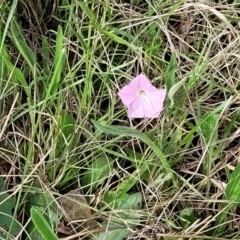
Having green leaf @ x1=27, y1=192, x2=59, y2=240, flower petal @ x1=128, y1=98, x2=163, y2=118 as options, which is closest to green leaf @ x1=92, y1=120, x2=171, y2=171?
flower petal @ x1=128, y1=98, x2=163, y2=118

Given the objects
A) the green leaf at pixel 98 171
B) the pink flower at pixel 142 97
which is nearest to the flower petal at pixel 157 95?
the pink flower at pixel 142 97

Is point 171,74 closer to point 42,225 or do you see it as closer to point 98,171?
point 98,171

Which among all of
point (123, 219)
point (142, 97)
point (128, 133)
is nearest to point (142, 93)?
point (142, 97)

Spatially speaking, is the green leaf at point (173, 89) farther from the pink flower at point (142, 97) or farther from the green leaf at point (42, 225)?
the green leaf at point (42, 225)

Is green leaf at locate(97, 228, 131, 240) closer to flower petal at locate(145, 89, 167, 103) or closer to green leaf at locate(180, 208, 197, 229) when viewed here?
Answer: green leaf at locate(180, 208, 197, 229)

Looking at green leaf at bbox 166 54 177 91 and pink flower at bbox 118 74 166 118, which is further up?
green leaf at bbox 166 54 177 91

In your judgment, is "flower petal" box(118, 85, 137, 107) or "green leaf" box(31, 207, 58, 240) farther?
"flower petal" box(118, 85, 137, 107)
